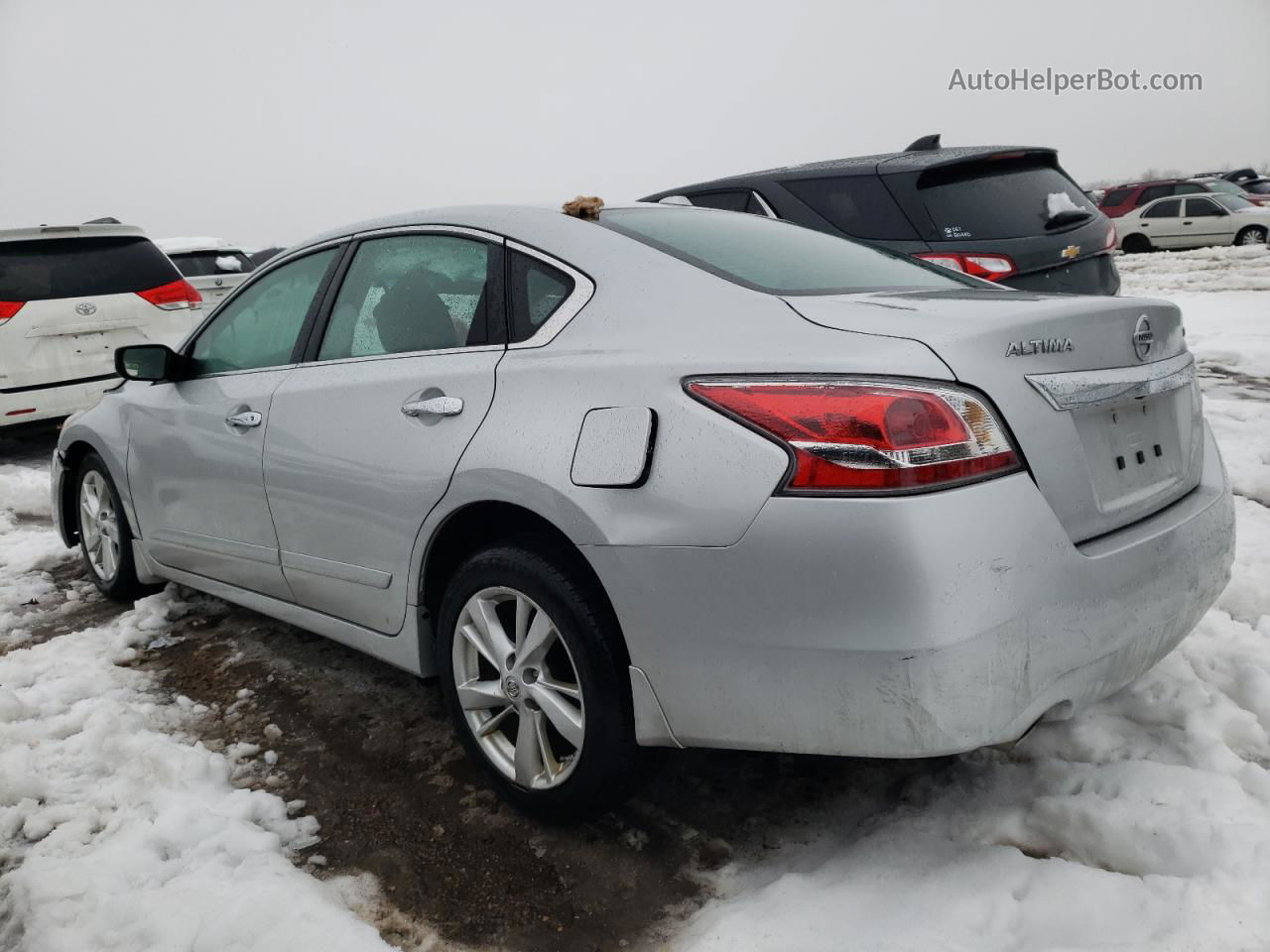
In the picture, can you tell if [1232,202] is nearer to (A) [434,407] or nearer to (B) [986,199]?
(B) [986,199]

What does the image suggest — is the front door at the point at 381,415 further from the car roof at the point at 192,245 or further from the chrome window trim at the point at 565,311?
the car roof at the point at 192,245

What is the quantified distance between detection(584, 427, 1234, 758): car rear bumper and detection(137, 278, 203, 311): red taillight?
6.74 metres

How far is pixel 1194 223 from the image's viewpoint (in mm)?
19766

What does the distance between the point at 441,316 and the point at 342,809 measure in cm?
133

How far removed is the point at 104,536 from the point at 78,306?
369cm

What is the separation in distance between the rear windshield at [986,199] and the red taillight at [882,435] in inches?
136

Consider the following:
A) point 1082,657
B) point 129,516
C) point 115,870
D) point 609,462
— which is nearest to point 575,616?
point 609,462

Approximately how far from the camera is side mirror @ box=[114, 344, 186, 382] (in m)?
3.72

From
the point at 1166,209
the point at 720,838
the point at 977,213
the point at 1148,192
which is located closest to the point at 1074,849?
the point at 720,838

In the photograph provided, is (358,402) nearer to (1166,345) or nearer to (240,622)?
(240,622)

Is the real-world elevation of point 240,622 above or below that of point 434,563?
below

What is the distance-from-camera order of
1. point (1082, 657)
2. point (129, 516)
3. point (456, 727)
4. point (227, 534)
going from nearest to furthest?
point (1082, 657), point (456, 727), point (227, 534), point (129, 516)

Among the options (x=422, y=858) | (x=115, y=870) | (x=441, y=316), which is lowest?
(x=422, y=858)

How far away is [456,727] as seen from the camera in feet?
8.73
